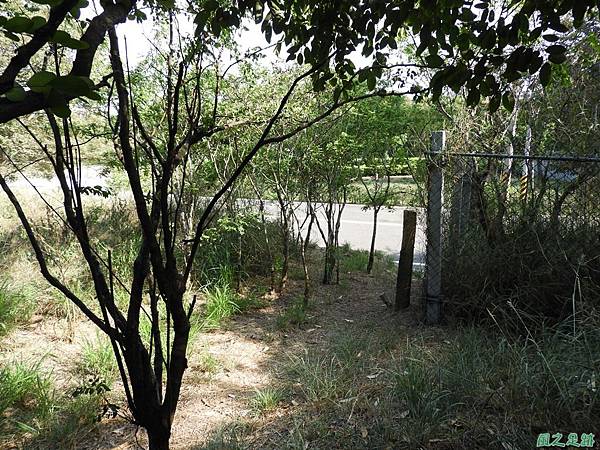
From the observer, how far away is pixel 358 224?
10750mm

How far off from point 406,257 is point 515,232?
3.44ft

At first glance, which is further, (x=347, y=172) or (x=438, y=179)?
(x=347, y=172)

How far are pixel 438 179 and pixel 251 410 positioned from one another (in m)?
2.53

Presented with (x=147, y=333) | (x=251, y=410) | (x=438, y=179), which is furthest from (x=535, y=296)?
(x=147, y=333)

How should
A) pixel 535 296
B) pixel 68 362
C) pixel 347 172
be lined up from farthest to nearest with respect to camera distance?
pixel 347 172 < pixel 535 296 < pixel 68 362

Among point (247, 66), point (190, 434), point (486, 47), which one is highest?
point (247, 66)

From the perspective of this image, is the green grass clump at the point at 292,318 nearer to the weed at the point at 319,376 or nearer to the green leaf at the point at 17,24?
the weed at the point at 319,376

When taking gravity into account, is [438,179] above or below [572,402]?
above

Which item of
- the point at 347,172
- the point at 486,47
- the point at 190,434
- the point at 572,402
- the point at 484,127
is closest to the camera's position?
the point at 486,47

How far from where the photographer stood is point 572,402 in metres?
1.85

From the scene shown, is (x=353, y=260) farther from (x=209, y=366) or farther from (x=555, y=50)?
(x=555, y=50)

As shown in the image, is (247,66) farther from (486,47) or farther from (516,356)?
(516,356)

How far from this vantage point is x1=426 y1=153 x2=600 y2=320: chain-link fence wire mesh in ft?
10.5

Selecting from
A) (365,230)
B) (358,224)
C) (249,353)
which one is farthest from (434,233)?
(358,224)
